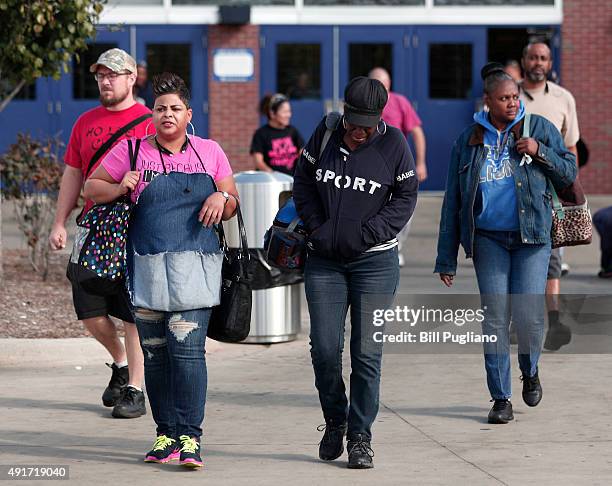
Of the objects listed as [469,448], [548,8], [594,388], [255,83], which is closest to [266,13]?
[255,83]

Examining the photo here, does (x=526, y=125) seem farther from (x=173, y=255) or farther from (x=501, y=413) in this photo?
(x=173, y=255)

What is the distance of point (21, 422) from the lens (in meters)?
7.48

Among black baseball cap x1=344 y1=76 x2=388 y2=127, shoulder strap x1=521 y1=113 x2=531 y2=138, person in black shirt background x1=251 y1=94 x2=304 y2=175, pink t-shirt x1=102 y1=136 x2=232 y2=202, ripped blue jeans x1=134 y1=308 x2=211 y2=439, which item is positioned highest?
black baseball cap x1=344 y1=76 x2=388 y2=127

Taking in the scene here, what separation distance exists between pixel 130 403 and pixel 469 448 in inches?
75.3

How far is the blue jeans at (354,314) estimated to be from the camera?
6406mm

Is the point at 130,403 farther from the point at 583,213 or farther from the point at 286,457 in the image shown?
the point at 583,213

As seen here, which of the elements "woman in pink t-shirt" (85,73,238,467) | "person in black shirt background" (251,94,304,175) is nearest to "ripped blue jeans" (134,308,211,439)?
"woman in pink t-shirt" (85,73,238,467)

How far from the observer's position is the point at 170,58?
810 inches

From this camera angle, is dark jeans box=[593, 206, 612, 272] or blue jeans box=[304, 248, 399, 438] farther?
dark jeans box=[593, 206, 612, 272]

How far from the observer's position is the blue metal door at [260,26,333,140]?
67.3 feet

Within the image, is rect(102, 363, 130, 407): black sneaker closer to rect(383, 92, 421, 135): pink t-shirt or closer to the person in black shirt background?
the person in black shirt background

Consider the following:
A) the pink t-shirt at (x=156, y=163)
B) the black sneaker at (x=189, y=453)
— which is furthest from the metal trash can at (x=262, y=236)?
the black sneaker at (x=189, y=453)

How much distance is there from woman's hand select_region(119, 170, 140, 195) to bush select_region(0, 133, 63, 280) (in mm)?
5743

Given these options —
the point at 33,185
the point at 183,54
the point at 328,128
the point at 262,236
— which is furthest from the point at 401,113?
the point at 183,54
